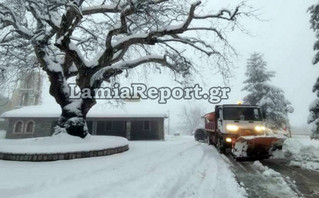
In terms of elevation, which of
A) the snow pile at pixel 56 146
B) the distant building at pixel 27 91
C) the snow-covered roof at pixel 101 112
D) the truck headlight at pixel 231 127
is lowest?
the snow pile at pixel 56 146

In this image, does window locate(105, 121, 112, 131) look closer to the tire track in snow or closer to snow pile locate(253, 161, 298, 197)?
the tire track in snow

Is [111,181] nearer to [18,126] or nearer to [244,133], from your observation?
[244,133]

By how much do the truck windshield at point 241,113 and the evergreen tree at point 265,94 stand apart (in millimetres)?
18011

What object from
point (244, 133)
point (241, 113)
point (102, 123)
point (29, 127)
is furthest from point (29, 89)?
point (244, 133)

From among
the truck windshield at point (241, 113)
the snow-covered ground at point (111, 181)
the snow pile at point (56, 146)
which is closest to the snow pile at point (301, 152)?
the truck windshield at point (241, 113)

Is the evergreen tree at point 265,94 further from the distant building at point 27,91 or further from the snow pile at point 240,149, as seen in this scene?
the distant building at point 27,91

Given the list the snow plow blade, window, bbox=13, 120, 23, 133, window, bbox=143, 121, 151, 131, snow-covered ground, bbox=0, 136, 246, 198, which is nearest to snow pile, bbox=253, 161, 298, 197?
snow-covered ground, bbox=0, 136, 246, 198

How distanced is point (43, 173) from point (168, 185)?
3.62 metres

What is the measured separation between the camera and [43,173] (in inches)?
246

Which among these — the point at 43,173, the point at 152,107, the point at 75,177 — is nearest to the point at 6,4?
the point at 43,173

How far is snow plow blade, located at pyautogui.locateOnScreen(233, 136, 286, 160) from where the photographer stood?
9102 millimetres

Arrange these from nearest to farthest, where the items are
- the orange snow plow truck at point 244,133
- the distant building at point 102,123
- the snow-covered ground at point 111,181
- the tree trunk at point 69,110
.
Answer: the snow-covered ground at point 111,181
the orange snow plow truck at point 244,133
the tree trunk at point 69,110
the distant building at point 102,123

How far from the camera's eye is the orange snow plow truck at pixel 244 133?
30.3 feet

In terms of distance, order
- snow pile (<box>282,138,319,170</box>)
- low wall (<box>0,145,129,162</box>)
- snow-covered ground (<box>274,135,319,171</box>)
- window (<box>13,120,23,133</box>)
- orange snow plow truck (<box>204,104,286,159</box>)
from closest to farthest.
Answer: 1. low wall (<box>0,145,129,162</box>)
2. snow-covered ground (<box>274,135,319,171</box>)
3. orange snow plow truck (<box>204,104,286,159</box>)
4. snow pile (<box>282,138,319,170</box>)
5. window (<box>13,120,23,133</box>)
